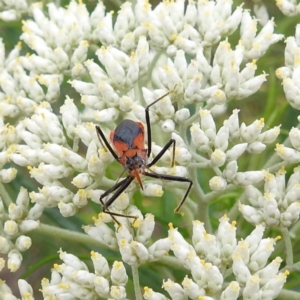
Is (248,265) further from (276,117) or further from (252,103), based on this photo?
(252,103)

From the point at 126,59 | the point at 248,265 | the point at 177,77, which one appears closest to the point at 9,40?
the point at 126,59

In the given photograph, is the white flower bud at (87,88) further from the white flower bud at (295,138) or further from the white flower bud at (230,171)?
the white flower bud at (295,138)

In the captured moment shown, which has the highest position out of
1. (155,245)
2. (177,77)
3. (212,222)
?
(177,77)

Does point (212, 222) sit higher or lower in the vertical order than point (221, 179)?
lower

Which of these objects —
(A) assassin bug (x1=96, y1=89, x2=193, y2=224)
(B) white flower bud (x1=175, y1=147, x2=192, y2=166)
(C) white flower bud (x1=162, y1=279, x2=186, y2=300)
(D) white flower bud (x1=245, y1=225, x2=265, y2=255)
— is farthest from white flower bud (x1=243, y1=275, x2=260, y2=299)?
(B) white flower bud (x1=175, y1=147, x2=192, y2=166)

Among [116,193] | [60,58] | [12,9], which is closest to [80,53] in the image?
[60,58]

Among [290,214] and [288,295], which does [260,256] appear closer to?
[290,214]
